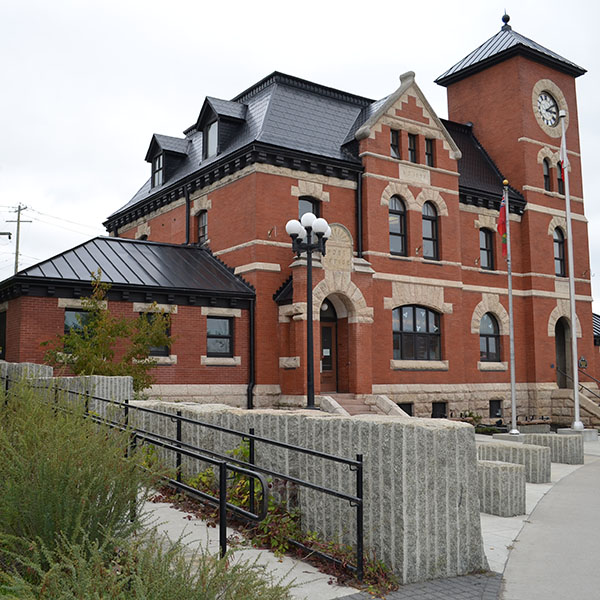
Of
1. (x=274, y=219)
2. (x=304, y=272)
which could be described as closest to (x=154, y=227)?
(x=274, y=219)

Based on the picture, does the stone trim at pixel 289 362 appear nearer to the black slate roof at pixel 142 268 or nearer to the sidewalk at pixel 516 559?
the black slate roof at pixel 142 268

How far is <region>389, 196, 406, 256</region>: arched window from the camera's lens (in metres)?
24.8

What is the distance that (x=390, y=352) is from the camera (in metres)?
23.7

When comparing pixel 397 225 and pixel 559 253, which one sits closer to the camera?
pixel 397 225

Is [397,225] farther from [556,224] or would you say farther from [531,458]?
[531,458]

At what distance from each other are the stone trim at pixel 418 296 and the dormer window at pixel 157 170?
37.4 ft

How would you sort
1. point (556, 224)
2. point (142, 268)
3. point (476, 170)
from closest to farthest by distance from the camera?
point (142, 268), point (476, 170), point (556, 224)

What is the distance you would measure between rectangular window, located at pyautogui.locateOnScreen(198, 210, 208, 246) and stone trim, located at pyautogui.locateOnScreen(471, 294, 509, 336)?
11253 millimetres

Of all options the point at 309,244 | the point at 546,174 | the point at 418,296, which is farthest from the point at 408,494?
the point at 546,174

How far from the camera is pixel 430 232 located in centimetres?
2602

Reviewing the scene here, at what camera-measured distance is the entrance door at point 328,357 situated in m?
22.3

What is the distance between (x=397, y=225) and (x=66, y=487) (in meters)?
21.0

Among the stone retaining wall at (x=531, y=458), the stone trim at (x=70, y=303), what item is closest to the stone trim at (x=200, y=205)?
the stone trim at (x=70, y=303)

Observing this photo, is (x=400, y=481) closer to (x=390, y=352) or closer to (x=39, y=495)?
(x=39, y=495)
